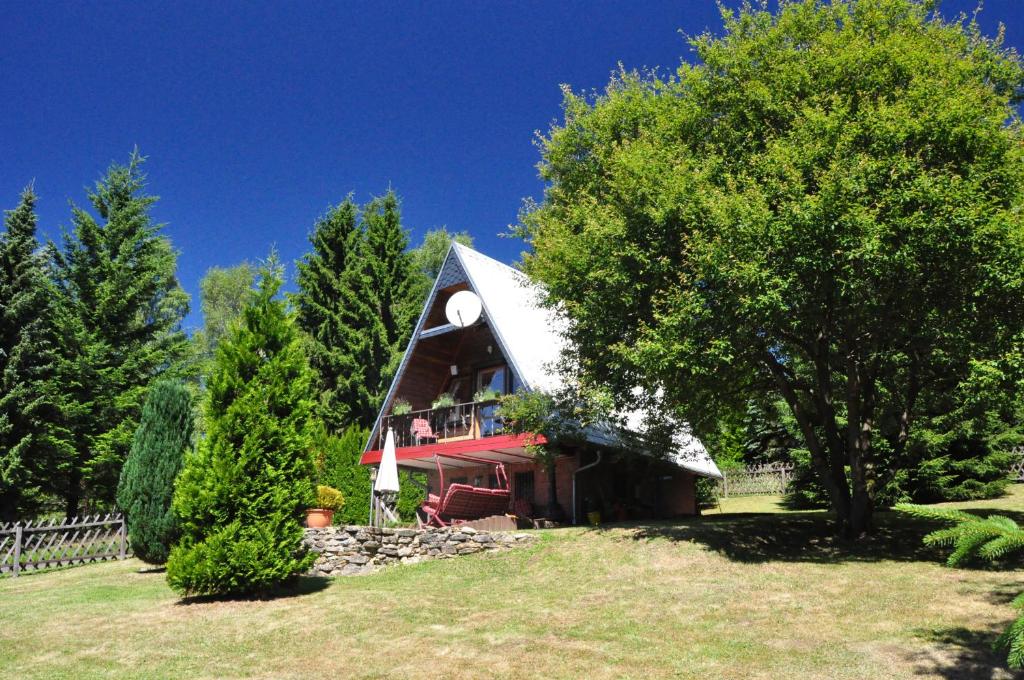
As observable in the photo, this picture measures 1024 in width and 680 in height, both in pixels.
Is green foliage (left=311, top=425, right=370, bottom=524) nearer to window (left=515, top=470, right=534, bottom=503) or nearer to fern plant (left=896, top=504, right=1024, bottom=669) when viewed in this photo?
window (left=515, top=470, right=534, bottom=503)

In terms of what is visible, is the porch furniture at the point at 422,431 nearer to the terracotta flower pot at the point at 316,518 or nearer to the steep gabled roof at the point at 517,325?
the steep gabled roof at the point at 517,325

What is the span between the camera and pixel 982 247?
37.0 feet

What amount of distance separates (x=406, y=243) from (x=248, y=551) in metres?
26.1

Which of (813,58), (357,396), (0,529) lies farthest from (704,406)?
(357,396)

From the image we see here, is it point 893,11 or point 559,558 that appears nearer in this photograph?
point 559,558

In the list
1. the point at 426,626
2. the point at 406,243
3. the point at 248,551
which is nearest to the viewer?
the point at 426,626

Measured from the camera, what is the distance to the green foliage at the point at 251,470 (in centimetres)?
1125

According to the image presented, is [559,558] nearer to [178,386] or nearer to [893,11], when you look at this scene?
[178,386]

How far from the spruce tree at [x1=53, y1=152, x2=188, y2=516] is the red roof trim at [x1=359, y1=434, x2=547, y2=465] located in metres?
8.93

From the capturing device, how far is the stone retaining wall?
15.1 m

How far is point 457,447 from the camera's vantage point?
21234mm

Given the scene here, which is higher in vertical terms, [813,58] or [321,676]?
[813,58]

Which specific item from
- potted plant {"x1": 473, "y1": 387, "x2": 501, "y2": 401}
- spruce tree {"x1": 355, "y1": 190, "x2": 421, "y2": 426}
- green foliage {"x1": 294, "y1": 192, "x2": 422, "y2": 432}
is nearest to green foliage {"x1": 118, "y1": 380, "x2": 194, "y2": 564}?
potted plant {"x1": 473, "y1": 387, "x2": 501, "y2": 401}

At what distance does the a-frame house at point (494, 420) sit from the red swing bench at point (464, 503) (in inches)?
10.1
